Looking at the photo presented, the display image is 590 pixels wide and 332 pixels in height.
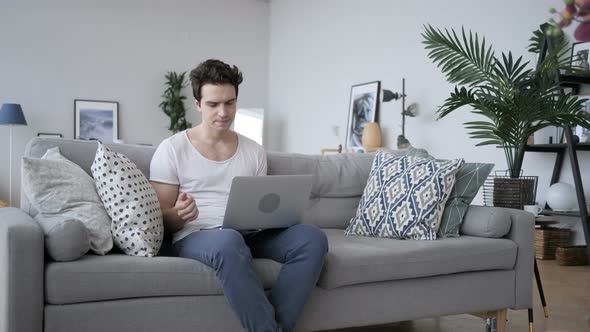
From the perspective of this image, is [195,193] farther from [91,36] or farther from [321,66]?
[91,36]

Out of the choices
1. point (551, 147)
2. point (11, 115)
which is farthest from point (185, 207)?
point (11, 115)

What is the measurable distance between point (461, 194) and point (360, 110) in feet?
12.9

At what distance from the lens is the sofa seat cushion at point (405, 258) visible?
7.29ft

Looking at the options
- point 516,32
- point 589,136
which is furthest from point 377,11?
point 589,136

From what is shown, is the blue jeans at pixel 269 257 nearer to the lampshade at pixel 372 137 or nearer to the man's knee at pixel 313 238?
the man's knee at pixel 313 238

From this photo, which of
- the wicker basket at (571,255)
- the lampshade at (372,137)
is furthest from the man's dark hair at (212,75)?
the lampshade at (372,137)

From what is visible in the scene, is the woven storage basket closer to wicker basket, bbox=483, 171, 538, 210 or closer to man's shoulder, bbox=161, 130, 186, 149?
wicker basket, bbox=483, 171, 538, 210

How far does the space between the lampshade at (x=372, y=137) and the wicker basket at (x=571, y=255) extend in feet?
7.29

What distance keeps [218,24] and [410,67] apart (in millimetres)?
3763

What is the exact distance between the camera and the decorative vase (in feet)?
14.1

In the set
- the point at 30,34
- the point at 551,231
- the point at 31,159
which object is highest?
the point at 30,34

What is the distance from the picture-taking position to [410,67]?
19.3 ft

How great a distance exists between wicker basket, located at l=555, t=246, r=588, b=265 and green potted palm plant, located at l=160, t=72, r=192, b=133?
531 cm

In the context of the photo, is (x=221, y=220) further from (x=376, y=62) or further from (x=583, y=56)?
(x=376, y=62)
